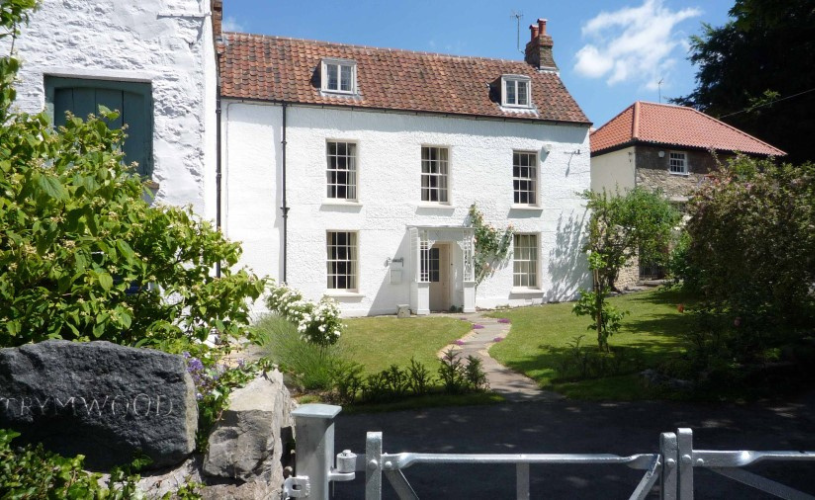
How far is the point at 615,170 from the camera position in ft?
83.4

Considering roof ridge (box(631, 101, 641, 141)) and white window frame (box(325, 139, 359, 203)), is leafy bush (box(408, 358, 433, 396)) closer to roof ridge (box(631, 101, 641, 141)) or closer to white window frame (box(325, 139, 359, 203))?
white window frame (box(325, 139, 359, 203))

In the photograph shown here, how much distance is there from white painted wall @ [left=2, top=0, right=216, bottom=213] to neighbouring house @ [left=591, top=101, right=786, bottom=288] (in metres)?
17.8

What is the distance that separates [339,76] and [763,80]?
22.4m

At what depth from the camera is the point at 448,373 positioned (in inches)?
356

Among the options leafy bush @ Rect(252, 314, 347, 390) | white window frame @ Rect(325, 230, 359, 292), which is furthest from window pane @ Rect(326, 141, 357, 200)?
leafy bush @ Rect(252, 314, 347, 390)

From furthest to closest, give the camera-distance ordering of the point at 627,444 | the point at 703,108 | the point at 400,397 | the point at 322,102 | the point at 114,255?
1. the point at 703,108
2. the point at 322,102
3. the point at 400,397
4. the point at 627,444
5. the point at 114,255

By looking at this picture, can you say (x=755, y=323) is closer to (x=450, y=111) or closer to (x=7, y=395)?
(x=7, y=395)

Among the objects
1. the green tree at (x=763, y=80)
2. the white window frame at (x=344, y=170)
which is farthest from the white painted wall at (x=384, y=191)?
the green tree at (x=763, y=80)

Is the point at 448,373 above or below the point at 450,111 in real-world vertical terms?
below

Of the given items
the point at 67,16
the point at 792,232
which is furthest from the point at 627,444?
the point at 67,16

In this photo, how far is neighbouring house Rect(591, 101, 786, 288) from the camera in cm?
2434

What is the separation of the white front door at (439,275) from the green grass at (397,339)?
2529 mm

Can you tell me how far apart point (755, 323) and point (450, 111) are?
11716 mm

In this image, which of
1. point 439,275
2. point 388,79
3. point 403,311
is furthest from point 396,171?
point 403,311
